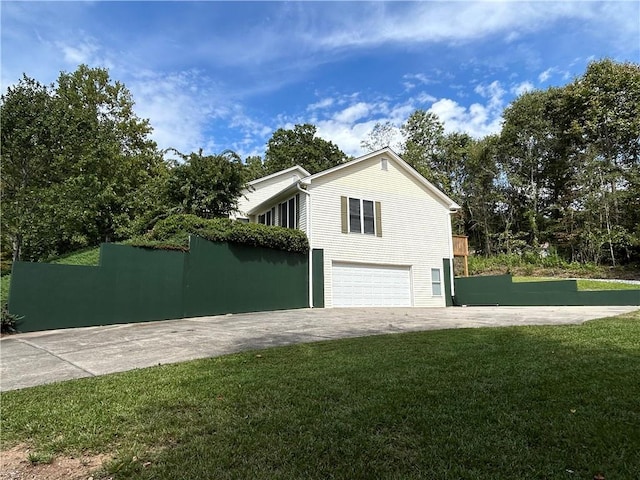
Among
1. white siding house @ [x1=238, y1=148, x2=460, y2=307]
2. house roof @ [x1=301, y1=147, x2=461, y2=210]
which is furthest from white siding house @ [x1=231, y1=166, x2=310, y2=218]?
house roof @ [x1=301, y1=147, x2=461, y2=210]

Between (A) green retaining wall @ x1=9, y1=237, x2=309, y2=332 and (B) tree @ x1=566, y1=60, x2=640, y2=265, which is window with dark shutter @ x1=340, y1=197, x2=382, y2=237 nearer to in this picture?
(A) green retaining wall @ x1=9, y1=237, x2=309, y2=332

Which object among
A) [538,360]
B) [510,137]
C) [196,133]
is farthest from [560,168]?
[538,360]

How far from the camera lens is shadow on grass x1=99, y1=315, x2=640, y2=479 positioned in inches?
94.1

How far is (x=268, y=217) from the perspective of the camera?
17.9 meters

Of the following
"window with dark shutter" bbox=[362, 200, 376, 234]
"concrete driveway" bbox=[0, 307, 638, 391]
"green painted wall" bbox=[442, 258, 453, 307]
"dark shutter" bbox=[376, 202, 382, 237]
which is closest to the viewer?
"concrete driveway" bbox=[0, 307, 638, 391]

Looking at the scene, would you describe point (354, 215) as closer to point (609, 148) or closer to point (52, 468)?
point (52, 468)

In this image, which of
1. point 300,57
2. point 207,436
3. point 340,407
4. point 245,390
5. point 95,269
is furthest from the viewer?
point 300,57

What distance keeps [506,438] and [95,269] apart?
10.5 meters

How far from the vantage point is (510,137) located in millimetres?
25469

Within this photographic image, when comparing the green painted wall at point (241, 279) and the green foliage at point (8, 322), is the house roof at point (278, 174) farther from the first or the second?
the green foliage at point (8, 322)

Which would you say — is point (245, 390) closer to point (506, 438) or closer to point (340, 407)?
point (340, 407)

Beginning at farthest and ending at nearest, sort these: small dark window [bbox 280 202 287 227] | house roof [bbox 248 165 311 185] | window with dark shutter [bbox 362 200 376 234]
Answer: house roof [bbox 248 165 311 185], small dark window [bbox 280 202 287 227], window with dark shutter [bbox 362 200 376 234]

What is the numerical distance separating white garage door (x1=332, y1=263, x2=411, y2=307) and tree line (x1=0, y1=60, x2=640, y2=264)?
5.15 m

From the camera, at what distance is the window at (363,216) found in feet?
49.9
